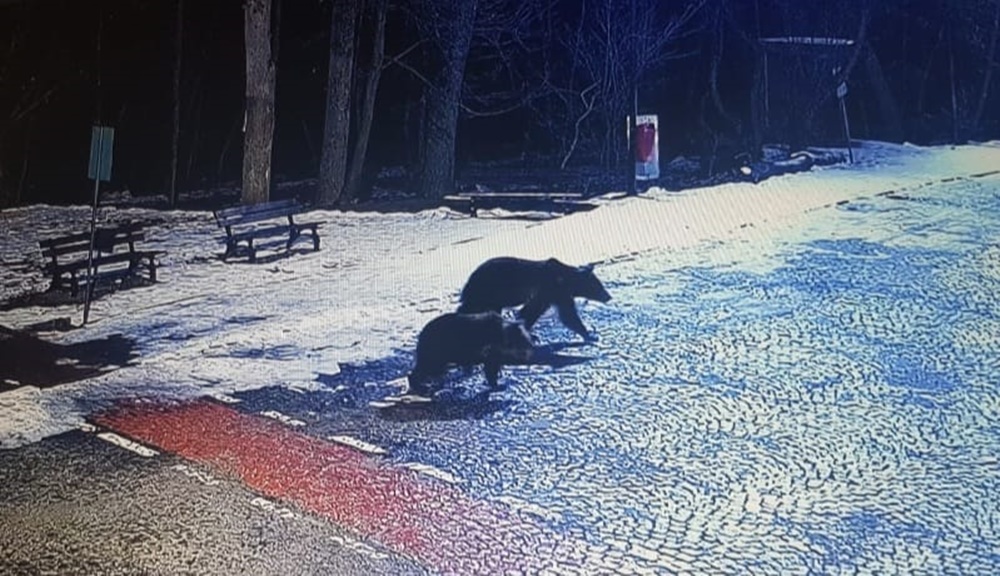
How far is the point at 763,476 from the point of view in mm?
4336

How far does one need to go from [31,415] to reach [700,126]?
14496 mm

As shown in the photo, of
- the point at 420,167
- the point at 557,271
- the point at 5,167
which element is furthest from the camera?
the point at 5,167

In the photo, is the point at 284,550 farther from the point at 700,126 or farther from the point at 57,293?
the point at 700,126

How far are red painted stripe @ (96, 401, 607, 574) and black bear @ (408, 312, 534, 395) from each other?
82 cm

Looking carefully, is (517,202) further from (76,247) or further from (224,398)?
(224,398)

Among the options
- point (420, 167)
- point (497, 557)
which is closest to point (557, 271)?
point (497, 557)

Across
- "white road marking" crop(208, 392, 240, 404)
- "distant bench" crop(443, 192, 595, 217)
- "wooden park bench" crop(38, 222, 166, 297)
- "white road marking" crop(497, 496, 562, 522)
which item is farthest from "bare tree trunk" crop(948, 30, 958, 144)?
"white road marking" crop(497, 496, 562, 522)

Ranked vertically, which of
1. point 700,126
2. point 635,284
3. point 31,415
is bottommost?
point 31,415

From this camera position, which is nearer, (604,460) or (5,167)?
(604,460)

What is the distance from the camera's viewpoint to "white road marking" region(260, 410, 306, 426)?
17.1ft

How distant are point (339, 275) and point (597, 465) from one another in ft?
15.5

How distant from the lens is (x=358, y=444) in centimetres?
490

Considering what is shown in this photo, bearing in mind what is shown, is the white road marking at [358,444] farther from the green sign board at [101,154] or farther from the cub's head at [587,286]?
the green sign board at [101,154]

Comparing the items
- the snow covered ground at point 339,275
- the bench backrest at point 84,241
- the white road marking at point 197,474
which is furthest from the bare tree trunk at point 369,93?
the white road marking at point 197,474
